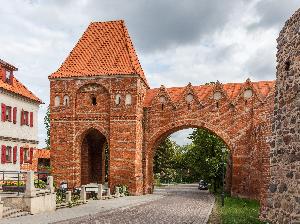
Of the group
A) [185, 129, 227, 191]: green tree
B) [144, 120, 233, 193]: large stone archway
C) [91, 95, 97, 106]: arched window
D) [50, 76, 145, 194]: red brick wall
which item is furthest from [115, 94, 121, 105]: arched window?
[185, 129, 227, 191]: green tree

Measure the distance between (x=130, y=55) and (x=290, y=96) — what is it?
75.5 feet

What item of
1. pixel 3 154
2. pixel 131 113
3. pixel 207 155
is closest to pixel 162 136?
pixel 131 113

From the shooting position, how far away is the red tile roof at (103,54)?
30781mm

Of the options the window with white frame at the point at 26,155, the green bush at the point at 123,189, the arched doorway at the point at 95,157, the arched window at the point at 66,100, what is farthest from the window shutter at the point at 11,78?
the green bush at the point at 123,189

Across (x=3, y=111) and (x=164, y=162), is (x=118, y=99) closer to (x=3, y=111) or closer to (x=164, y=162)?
(x=3, y=111)

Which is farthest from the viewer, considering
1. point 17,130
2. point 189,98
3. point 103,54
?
point 103,54

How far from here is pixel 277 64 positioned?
1030cm

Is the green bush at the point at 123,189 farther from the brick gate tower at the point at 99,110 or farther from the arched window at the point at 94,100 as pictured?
the arched window at the point at 94,100

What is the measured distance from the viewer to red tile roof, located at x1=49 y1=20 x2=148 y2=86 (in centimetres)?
3078

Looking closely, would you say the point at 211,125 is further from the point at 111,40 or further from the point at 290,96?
the point at 290,96

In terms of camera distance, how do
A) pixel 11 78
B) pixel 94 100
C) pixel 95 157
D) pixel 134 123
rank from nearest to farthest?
pixel 134 123, pixel 94 100, pixel 11 78, pixel 95 157

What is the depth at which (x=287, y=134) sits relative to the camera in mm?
9133

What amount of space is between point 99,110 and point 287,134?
74.5 ft

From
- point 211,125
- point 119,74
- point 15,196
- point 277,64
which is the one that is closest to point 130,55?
point 119,74
